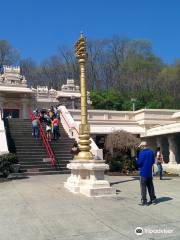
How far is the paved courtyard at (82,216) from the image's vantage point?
23.5ft

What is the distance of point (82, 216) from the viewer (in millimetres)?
8656

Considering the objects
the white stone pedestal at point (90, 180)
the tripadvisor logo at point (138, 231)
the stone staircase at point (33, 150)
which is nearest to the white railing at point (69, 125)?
the stone staircase at point (33, 150)

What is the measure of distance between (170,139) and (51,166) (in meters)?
12.5

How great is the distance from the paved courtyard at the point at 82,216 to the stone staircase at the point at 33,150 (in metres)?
6.63

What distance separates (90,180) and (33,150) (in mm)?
10139

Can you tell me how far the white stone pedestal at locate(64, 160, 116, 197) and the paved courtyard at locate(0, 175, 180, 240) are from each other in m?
0.35

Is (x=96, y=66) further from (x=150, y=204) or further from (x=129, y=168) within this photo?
(x=150, y=204)

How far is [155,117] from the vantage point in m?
34.6

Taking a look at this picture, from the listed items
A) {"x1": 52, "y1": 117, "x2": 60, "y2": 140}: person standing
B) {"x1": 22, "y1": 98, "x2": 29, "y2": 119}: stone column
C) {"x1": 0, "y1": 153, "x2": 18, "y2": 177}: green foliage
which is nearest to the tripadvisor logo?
{"x1": 0, "y1": 153, "x2": 18, "y2": 177}: green foliage

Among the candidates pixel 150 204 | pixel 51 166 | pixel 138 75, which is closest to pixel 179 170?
pixel 51 166

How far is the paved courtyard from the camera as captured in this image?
23.5 feet

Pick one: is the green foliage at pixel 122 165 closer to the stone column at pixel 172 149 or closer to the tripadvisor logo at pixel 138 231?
the stone column at pixel 172 149

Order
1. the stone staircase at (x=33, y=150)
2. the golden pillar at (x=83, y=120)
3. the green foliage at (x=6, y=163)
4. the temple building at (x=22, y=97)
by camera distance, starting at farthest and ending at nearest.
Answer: the temple building at (x=22, y=97) < the stone staircase at (x=33, y=150) < the green foliage at (x=6, y=163) < the golden pillar at (x=83, y=120)

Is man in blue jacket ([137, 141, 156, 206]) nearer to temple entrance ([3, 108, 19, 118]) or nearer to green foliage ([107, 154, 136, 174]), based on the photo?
green foliage ([107, 154, 136, 174])
